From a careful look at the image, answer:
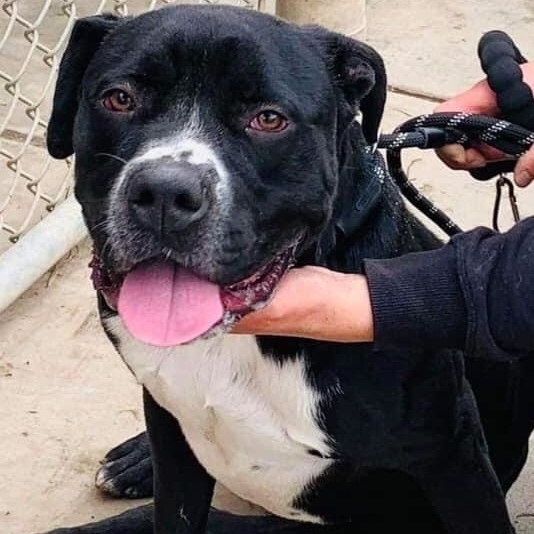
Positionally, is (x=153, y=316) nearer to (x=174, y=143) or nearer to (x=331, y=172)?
(x=174, y=143)

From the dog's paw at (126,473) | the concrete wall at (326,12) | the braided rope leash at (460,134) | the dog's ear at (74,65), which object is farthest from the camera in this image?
the concrete wall at (326,12)

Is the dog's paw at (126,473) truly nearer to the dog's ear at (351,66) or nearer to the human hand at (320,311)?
the human hand at (320,311)

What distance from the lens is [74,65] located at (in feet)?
7.48

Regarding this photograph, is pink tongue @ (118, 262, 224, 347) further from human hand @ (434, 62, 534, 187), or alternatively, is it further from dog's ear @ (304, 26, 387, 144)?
human hand @ (434, 62, 534, 187)

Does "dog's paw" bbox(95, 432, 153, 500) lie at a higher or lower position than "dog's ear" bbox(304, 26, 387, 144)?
lower

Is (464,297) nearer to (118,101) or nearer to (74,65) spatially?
(118,101)

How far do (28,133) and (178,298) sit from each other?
7.48ft

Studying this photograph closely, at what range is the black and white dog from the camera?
2.04 meters

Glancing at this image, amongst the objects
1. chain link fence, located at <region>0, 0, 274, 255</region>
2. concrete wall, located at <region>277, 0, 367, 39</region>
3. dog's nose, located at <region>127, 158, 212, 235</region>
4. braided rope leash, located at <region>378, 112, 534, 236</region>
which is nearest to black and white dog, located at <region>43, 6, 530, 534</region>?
dog's nose, located at <region>127, 158, 212, 235</region>

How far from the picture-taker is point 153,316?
2.00 meters

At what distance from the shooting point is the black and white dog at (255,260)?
6.68 ft

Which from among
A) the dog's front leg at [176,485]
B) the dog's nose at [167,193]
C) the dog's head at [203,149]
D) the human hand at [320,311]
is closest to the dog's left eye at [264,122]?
the dog's head at [203,149]

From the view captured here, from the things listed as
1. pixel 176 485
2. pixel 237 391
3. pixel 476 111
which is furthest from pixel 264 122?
pixel 176 485

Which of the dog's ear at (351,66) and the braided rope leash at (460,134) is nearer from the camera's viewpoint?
the dog's ear at (351,66)
